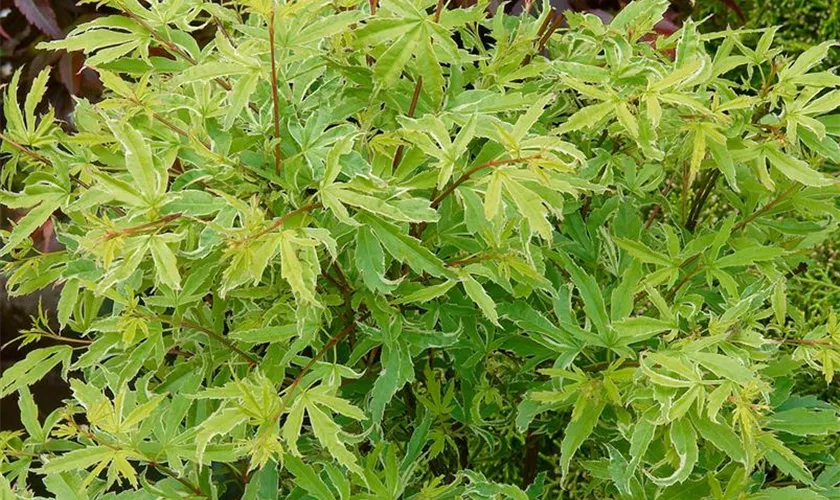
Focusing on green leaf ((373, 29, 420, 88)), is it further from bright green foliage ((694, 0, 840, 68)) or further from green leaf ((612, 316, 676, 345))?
bright green foliage ((694, 0, 840, 68))

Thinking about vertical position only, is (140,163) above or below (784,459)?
above

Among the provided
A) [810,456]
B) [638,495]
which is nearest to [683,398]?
[638,495]

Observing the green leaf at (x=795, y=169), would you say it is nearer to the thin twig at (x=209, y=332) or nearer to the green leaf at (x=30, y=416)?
the thin twig at (x=209, y=332)

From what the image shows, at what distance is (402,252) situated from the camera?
879mm

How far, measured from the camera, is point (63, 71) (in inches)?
71.6

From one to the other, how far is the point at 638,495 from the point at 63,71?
143 cm

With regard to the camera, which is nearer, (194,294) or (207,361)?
(194,294)

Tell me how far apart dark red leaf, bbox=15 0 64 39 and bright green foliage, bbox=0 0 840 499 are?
738mm

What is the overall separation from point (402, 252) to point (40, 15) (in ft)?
3.98

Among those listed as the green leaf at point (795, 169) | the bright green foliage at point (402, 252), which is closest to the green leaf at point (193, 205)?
the bright green foliage at point (402, 252)

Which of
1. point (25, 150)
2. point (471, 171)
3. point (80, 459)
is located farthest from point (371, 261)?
point (25, 150)

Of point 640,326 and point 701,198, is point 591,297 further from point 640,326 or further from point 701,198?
point 701,198

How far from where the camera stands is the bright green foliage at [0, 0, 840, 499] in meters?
0.84

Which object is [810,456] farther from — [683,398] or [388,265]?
[388,265]
